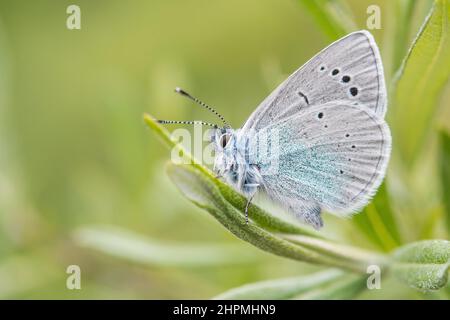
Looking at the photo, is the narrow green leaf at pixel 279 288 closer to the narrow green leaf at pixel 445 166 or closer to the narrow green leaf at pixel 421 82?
the narrow green leaf at pixel 445 166

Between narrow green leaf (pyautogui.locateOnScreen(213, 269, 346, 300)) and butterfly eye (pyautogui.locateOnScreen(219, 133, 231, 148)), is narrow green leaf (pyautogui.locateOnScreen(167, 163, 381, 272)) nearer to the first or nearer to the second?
narrow green leaf (pyautogui.locateOnScreen(213, 269, 346, 300))

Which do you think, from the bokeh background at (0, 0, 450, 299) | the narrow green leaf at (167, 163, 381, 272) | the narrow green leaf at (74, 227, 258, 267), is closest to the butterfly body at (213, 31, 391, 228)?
the bokeh background at (0, 0, 450, 299)

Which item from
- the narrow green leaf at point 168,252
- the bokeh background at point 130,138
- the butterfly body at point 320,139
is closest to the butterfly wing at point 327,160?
the butterfly body at point 320,139

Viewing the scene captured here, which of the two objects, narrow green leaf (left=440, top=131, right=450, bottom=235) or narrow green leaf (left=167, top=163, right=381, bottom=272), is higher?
narrow green leaf (left=440, top=131, right=450, bottom=235)

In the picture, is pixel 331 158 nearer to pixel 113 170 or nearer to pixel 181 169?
pixel 181 169

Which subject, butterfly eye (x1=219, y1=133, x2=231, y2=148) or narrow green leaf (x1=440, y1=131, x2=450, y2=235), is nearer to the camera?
narrow green leaf (x1=440, y1=131, x2=450, y2=235)

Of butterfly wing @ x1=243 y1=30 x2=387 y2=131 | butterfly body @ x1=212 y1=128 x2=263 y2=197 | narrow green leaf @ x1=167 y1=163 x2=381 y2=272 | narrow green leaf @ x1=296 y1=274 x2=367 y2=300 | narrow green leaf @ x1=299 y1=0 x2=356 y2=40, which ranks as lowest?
narrow green leaf @ x1=296 y1=274 x2=367 y2=300
